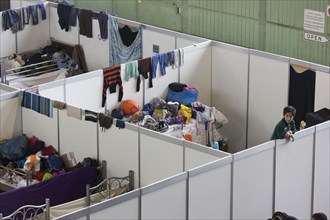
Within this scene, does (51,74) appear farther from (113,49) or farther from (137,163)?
(137,163)

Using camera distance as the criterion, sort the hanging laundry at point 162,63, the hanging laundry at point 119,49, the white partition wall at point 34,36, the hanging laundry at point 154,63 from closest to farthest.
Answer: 1. the hanging laundry at point 154,63
2. the hanging laundry at point 162,63
3. the hanging laundry at point 119,49
4. the white partition wall at point 34,36

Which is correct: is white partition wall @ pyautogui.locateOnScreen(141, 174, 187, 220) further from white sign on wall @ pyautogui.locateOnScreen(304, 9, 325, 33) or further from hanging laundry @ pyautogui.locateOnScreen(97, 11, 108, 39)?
hanging laundry @ pyautogui.locateOnScreen(97, 11, 108, 39)

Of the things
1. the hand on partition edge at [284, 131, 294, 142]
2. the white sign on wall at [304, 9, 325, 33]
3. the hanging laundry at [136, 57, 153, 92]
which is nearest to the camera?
the hand on partition edge at [284, 131, 294, 142]

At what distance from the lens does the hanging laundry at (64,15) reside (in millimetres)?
16891

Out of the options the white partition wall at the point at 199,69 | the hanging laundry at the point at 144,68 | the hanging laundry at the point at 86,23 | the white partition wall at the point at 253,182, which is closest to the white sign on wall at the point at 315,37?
the white partition wall at the point at 199,69

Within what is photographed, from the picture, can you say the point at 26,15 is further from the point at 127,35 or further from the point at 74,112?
the point at 74,112

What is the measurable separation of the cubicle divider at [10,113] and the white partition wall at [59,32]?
3.77m

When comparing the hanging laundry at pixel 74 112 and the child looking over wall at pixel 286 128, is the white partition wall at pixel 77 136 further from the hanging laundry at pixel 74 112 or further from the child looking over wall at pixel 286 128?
the child looking over wall at pixel 286 128

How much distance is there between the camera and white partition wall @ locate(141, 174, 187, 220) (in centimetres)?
1029

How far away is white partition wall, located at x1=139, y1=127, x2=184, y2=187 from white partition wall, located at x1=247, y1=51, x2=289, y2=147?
3295 mm

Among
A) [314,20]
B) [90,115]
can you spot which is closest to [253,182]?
[90,115]

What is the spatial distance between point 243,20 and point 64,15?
3.31 m

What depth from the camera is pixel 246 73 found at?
14.9m

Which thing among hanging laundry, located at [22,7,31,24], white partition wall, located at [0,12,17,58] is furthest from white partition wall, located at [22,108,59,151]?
hanging laundry, located at [22,7,31,24]
